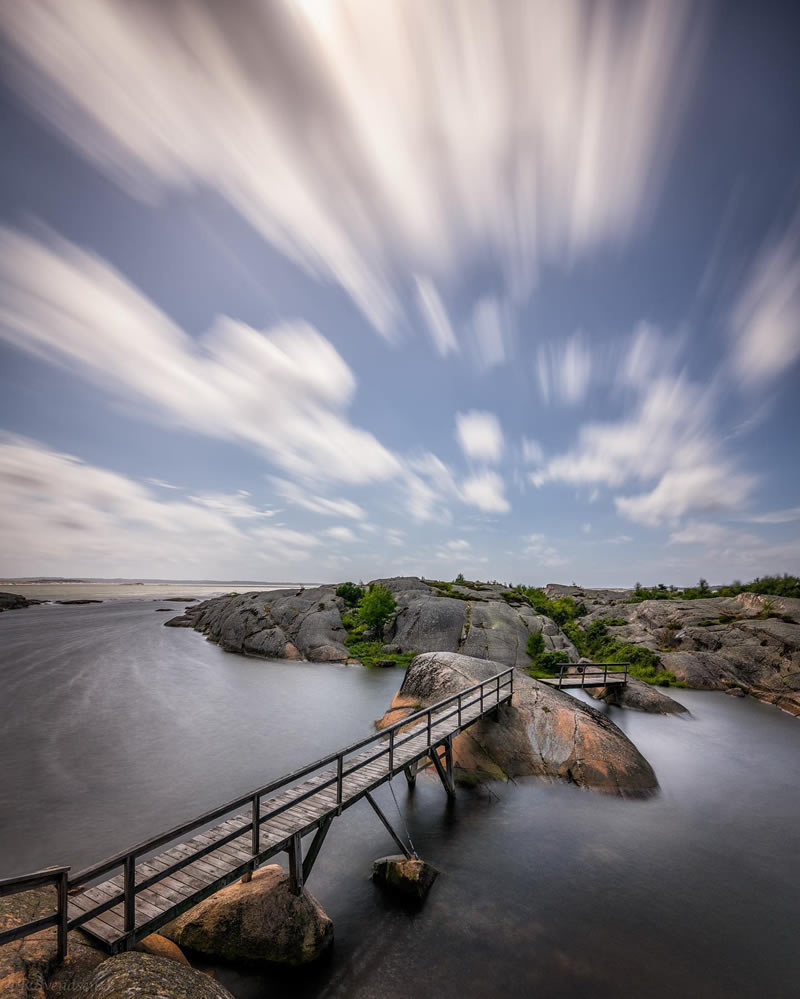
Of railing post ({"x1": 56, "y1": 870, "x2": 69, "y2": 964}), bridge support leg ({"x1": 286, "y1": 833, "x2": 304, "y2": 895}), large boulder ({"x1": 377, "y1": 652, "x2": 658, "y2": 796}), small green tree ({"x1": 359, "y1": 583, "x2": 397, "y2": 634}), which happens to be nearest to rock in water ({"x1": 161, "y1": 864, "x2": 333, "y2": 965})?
bridge support leg ({"x1": 286, "y1": 833, "x2": 304, "y2": 895})

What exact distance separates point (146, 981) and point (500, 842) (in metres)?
12.0

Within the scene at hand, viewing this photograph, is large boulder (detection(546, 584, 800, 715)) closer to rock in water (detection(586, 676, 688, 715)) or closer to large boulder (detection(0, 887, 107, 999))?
rock in water (detection(586, 676, 688, 715))

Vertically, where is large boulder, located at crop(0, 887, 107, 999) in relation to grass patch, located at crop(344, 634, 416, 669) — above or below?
below

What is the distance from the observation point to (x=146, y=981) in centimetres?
650

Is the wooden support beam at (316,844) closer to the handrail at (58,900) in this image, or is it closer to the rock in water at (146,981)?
the rock in water at (146,981)

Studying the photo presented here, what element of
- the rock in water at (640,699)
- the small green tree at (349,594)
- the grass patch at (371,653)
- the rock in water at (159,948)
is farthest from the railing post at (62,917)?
the small green tree at (349,594)

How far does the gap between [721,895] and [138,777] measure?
22.4 meters

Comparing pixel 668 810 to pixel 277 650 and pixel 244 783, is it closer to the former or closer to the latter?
pixel 244 783

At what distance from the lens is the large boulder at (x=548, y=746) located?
1919cm

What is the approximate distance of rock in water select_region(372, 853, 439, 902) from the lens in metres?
12.4

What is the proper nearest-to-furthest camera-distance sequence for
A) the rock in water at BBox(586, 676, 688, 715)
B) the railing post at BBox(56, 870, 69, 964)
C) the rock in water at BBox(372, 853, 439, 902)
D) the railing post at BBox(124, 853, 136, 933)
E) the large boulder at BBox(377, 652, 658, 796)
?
the railing post at BBox(56, 870, 69, 964) → the railing post at BBox(124, 853, 136, 933) → the rock in water at BBox(372, 853, 439, 902) → the large boulder at BBox(377, 652, 658, 796) → the rock in water at BBox(586, 676, 688, 715)

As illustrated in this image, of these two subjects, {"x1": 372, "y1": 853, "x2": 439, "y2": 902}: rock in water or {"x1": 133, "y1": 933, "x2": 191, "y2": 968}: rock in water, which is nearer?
{"x1": 133, "y1": 933, "x2": 191, "y2": 968}: rock in water

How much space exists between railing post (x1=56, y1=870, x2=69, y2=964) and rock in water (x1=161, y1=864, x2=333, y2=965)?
4051 mm

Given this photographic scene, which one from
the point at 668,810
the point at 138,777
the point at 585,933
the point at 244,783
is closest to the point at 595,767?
the point at 668,810
